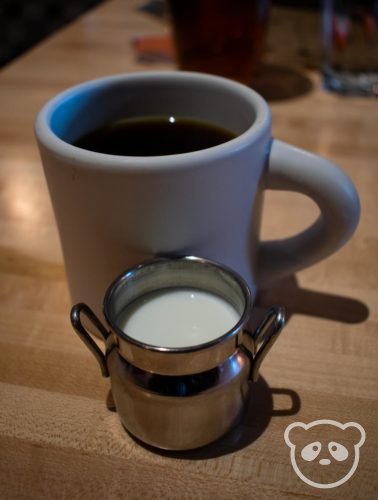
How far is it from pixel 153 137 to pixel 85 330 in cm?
17

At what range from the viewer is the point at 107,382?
15.6 inches

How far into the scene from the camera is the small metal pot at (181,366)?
0.32 metres

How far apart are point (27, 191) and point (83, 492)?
1.24ft

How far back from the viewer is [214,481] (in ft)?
1.09

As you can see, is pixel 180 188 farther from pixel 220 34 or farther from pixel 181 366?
pixel 220 34

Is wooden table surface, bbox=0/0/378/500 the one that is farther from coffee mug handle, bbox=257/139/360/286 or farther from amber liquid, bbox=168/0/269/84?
amber liquid, bbox=168/0/269/84

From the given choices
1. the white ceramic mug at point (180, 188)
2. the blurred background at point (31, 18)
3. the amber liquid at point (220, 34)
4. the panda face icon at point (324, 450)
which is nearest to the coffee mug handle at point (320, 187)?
the white ceramic mug at point (180, 188)

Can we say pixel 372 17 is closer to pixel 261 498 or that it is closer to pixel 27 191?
pixel 27 191

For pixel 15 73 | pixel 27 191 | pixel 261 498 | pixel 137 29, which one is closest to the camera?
pixel 261 498

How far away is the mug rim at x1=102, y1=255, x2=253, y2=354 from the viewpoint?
0.30 meters

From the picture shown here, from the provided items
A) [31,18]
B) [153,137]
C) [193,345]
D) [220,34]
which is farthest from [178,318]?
[31,18]

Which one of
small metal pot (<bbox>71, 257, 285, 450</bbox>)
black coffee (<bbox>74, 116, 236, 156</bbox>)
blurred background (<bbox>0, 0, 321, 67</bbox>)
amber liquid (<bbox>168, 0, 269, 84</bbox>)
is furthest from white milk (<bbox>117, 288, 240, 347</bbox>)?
blurred background (<bbox>0, 0, 321, 67</bbox>)

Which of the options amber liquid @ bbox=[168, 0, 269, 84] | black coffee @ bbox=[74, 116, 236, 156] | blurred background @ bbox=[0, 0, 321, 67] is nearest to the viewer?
black coffee @ bbox=[74, 116, 236, 156]

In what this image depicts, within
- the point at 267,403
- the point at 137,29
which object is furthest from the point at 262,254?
the point at 137,29
